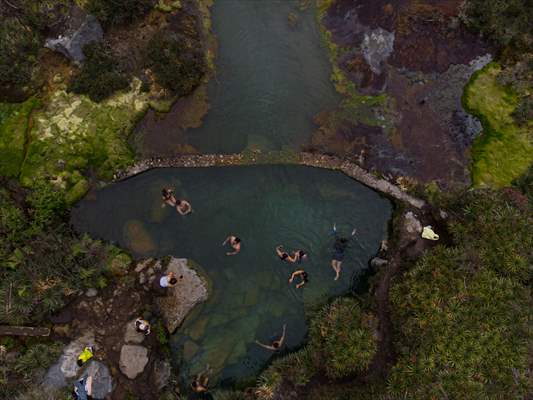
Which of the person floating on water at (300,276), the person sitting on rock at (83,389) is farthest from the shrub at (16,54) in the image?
the person floating on water at (300,276)

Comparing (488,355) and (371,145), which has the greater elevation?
(371,145)

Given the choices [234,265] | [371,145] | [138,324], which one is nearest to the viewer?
[138,324]

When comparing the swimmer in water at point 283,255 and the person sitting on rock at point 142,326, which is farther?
the swimmer in water at point 283,255

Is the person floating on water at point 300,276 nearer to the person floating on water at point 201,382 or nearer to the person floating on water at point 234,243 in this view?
the person floating on water at point 234,243

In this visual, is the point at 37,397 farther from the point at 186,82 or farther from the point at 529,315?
the point at 529,315

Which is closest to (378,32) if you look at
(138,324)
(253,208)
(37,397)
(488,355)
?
(253,208)

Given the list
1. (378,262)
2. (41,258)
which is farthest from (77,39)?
(378,262)

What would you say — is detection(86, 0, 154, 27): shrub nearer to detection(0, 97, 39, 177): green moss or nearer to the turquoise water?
the turquoise water
